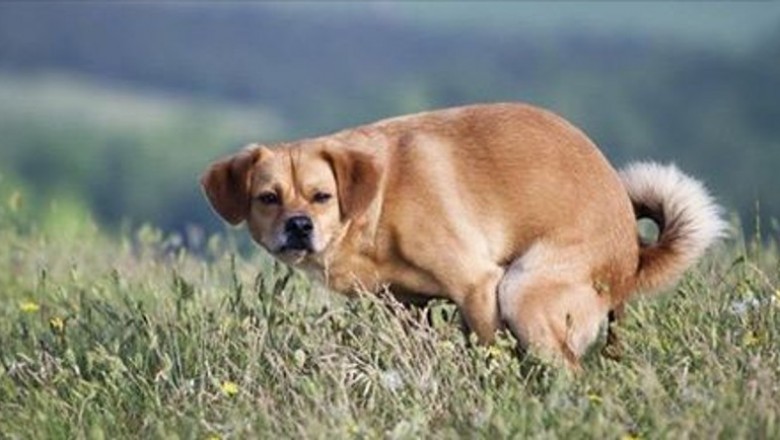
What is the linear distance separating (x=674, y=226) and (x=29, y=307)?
2.69m

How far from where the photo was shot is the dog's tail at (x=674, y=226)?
8102 mm

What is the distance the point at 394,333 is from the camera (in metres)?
7.44

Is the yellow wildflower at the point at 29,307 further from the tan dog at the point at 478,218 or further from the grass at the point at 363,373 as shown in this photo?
the tan dog at the point at 478,218

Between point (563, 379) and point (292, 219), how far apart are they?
4.73 feet

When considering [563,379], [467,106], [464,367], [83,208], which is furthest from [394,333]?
[83,208]

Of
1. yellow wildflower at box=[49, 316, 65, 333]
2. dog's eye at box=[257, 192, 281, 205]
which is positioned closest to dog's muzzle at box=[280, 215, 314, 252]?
dog's eye at box=[257, 192, 281, 205]

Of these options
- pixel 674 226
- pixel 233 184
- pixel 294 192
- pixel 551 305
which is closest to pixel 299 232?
pixel 294 192

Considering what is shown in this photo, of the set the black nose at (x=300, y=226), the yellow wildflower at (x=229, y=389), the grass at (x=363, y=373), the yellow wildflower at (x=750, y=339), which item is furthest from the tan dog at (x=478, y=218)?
the yellow wildflower at (x=229, y=389)

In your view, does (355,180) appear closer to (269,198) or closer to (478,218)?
(269,198)

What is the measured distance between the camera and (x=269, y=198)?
803 cm

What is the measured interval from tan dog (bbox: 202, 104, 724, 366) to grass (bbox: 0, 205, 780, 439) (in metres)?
0.15

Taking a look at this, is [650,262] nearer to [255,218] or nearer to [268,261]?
[255,218]

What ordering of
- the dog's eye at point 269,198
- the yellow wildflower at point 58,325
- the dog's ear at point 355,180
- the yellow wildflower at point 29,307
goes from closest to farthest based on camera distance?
the dog's ear at point 355,180 < the dog's eye at point 269,198 < the yellow wildflower at point 58,325 < the yellow wildflower at point 29,307

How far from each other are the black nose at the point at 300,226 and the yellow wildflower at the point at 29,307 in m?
1.49
